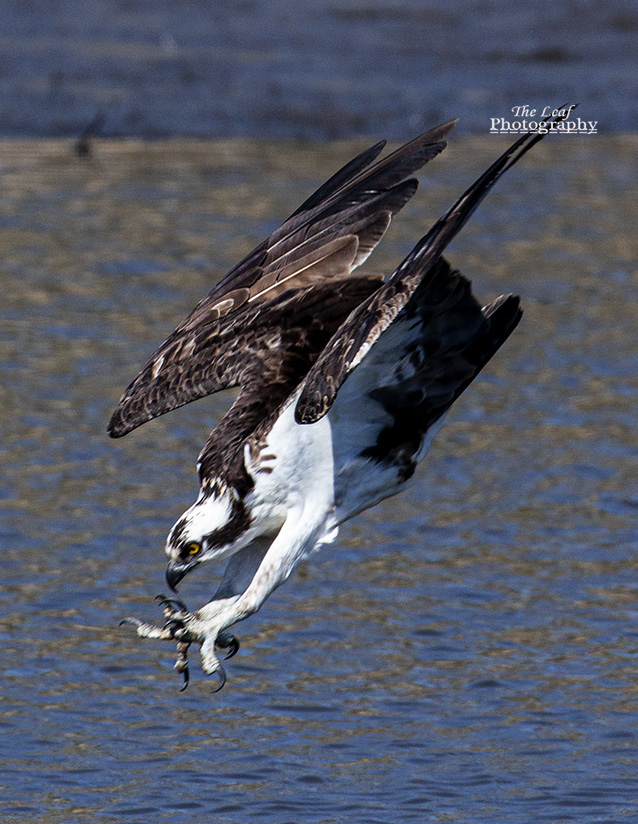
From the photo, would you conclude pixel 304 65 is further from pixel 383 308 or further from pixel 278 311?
pixel 383 308

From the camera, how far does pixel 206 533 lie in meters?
5.33

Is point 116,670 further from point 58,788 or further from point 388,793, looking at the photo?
point 388,793

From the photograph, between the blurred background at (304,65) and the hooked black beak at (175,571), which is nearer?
the hooked black beak at (175,571)

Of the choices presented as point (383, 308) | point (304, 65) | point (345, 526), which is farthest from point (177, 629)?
point (304, 65)

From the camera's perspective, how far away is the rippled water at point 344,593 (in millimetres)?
6059

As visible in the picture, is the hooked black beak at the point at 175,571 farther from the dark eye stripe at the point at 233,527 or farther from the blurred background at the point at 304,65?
the blurred background at the point at 304,65

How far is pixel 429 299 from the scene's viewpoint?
5.14 m

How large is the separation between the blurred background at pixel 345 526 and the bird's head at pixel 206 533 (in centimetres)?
101

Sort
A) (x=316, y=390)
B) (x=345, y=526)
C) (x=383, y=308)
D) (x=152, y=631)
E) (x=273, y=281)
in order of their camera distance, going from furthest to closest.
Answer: (x=345, y=526), (x=273, y=281), (x=152, y=631), (x=316, y=390), (x=383, y=308)

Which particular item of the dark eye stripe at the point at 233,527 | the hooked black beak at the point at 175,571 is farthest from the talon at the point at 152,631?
the dark eye stripe at the point at 233,527

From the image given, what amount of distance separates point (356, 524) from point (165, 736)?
7.27ft

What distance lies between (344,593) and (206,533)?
227cm

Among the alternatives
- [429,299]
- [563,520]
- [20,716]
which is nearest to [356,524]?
[563,520]

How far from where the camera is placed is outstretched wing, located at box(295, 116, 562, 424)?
480cm
